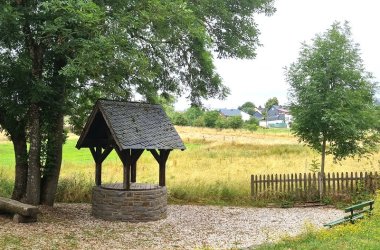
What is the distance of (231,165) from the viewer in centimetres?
2830

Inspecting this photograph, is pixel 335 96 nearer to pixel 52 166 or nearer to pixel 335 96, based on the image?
pixel 335 96

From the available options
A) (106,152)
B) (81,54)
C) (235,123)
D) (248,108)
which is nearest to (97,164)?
(106,152)

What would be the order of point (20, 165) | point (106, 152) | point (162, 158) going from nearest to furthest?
1. point (106, 152)
2. point (162, 158)
3. point (20, 165)

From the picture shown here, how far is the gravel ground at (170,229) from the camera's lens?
36.4 ft

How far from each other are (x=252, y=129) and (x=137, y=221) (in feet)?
205

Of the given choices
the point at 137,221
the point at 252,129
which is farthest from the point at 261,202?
the point at 252,129

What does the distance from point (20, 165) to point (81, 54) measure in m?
6.13

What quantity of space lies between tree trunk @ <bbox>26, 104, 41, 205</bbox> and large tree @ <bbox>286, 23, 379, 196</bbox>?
34.1 feet

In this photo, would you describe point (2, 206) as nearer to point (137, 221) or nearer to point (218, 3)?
point (137, 221)

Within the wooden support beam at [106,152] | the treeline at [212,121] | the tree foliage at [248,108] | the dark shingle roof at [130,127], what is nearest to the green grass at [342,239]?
the dark shingle roof at [130,127]

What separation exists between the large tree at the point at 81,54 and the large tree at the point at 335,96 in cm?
258

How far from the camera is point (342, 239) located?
9.78 m

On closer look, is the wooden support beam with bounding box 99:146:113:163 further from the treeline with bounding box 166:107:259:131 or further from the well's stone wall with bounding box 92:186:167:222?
the treeline with bounding box 166:107:259:131

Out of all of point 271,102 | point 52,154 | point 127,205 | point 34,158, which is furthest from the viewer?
point 271,102
